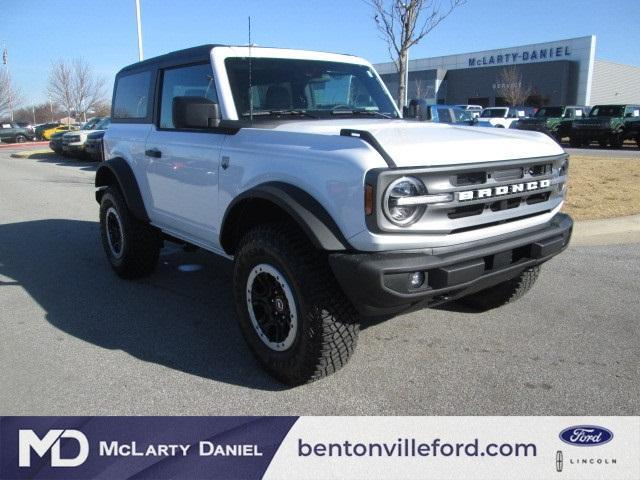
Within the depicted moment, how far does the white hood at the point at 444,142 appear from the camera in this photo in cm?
263

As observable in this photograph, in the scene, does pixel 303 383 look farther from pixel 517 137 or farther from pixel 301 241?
pixel 517 137

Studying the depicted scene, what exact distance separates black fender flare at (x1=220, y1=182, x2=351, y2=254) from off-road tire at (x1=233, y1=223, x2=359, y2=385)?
150mm

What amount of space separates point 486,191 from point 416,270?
0.67 meters

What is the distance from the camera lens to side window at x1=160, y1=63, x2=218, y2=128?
3.77 m

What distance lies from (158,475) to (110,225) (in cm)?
345

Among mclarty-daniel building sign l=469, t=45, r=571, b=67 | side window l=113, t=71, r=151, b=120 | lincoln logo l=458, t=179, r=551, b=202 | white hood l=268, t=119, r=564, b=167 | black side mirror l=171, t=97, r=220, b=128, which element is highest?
mclarty-daniel building sign l=469, t=45, r=571, b=67

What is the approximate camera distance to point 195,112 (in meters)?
3.21

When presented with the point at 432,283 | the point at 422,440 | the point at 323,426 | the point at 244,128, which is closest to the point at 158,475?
the point at 323,426

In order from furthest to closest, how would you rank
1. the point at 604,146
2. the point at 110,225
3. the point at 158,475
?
the point at 604,146
the point at 110,225
the point at 158,475

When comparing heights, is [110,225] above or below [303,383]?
above

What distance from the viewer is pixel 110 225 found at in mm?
5297

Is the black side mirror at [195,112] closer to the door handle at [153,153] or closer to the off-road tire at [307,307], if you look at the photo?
the off-road tire at [307,307]

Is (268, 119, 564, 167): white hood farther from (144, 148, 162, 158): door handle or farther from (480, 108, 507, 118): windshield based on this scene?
(480, 108, 507, 118): windshield

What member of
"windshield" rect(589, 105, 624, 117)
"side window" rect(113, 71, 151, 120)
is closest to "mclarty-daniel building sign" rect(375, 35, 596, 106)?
"windshield" rect(589, 105, 624, 117)
